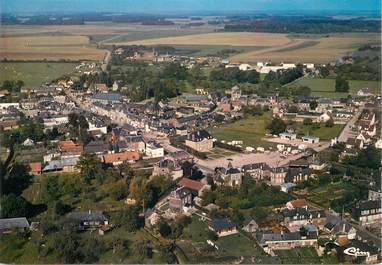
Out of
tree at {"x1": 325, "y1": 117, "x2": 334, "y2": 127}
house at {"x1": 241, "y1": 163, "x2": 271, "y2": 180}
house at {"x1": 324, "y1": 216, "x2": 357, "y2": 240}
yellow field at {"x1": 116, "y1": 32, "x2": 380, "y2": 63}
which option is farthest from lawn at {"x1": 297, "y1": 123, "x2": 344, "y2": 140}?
house at {"x1": 324, "y1": 216, "x2": 357, "y2": 240}

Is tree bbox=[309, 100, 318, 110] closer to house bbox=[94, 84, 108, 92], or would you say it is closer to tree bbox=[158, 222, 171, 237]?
house bbox=[94, 84, 108, 92]

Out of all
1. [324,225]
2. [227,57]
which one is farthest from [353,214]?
[227,57]

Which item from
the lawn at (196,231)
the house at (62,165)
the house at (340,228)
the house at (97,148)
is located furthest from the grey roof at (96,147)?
the house at (340,228)

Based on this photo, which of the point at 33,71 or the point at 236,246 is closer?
the point at 236,246

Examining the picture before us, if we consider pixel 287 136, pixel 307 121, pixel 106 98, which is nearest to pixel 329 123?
pixel 307 121

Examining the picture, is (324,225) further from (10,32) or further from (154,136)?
(10,32)

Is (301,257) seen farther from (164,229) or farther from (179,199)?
(179,199)
